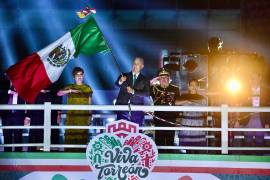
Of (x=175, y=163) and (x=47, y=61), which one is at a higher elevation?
(x=47, y=61)

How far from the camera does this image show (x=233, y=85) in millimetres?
10648

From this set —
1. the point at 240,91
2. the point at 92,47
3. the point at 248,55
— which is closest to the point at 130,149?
the point at 92,47

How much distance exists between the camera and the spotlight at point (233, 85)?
10502mm

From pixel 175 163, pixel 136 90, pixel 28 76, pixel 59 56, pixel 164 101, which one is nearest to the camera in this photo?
pixel 175 163

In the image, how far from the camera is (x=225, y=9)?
20.0m

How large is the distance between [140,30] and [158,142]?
11736 millimetres

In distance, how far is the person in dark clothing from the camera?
8818mm

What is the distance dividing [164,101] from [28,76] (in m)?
2.47

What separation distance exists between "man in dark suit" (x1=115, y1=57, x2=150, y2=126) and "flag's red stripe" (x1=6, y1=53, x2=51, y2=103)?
4.39 ft

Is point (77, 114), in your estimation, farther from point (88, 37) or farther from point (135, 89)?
Result: point (88, 37)

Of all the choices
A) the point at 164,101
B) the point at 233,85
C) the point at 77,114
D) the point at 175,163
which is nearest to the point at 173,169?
the point at 175,163

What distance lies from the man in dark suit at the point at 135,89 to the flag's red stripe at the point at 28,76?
4.39 feet

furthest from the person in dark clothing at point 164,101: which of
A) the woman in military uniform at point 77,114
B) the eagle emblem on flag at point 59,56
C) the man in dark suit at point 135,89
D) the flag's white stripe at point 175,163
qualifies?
the eagle emblem on flag at point 59,56

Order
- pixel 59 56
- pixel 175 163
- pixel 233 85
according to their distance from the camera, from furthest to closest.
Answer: pixel 233 85 < pixel 59 56 < pixel 175 163
